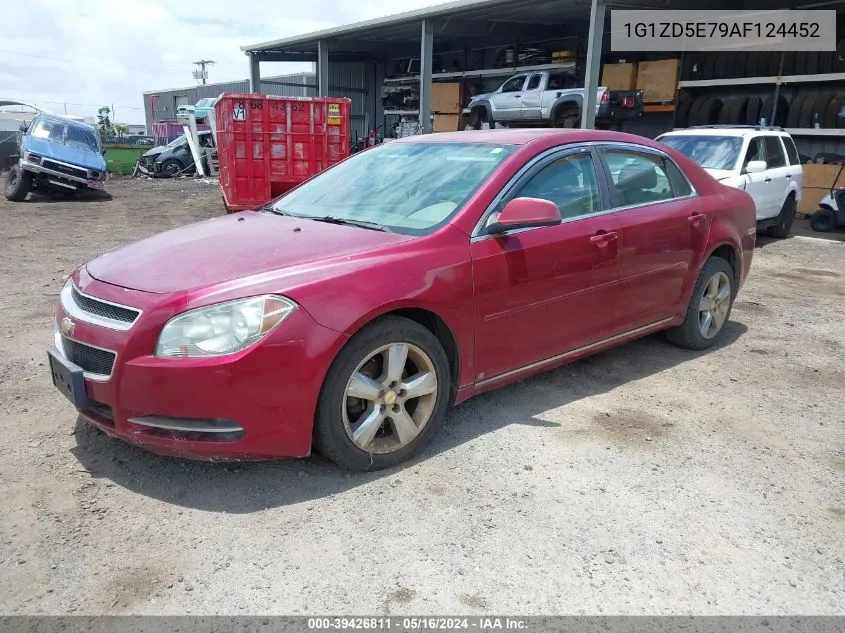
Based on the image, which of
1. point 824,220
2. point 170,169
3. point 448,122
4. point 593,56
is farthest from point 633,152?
point 170,169

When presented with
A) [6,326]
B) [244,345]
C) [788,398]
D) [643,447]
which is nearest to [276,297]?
[244,345]

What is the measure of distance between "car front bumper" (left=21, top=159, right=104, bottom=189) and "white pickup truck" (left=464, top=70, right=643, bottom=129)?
35.8 feet

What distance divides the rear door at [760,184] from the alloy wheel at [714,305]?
17.4 feet

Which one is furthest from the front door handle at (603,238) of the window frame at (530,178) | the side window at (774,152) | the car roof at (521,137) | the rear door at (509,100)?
the rear door at (509,100)

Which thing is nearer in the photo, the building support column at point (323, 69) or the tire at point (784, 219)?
the tire at point (784, 219)

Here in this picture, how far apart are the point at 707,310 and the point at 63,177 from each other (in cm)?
1462

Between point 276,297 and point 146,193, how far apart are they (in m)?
16.8

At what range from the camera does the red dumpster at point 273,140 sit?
1210 centimetres

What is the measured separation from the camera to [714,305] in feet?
16.7

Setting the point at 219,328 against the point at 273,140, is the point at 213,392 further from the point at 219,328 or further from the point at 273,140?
the point at 273,140

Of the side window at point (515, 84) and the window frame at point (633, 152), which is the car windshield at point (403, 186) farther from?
the side window at point (515, 84)

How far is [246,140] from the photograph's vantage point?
12.2 m

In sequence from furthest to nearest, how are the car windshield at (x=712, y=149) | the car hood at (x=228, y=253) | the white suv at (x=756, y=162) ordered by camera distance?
the car windshield at (x=712, y=149), the white suv at (x=756, y=162), the car hood at (x=228, y=253)

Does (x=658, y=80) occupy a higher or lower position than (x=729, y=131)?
higher
